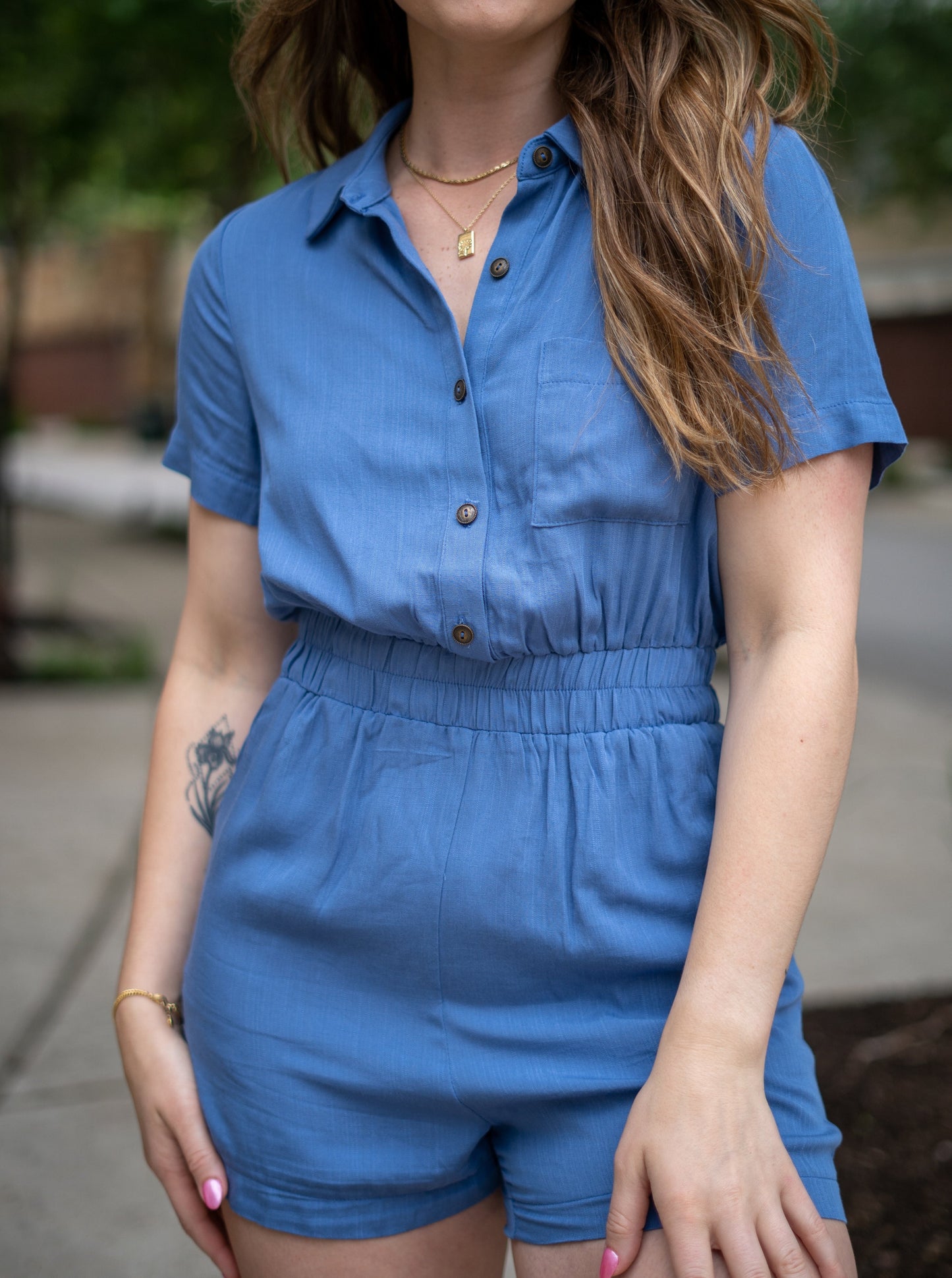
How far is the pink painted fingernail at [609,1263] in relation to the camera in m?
1.15

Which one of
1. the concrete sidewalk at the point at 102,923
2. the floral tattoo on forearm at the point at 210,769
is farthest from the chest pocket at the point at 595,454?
the concrete sidewalk at the point at 102,923

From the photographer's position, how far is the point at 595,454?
1222 millimetres

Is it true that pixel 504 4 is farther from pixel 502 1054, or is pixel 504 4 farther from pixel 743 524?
pixel 502 1054

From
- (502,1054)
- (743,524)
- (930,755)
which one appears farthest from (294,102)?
(930,755)

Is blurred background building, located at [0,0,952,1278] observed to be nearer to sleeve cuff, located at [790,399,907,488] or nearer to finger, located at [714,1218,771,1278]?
sleeve cuff, located at [790,399,907,488]

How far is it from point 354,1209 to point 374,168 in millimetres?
1095

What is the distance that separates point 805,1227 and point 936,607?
971cm

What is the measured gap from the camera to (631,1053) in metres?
1.22

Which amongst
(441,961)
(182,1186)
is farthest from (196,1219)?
(441,961)

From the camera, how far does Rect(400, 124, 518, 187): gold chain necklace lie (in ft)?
4.57

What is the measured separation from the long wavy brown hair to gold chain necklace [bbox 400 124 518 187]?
9 centimetres

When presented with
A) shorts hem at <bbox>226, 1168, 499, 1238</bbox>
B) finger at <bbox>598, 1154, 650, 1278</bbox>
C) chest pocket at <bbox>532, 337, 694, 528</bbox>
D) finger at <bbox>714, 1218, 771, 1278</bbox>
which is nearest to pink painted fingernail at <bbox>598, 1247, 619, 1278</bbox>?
finger at <bbox>598, 1154, 650, 1278</bbox>

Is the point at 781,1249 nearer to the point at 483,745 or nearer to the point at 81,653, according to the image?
the point at 483,745

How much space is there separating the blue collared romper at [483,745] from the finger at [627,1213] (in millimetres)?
60
